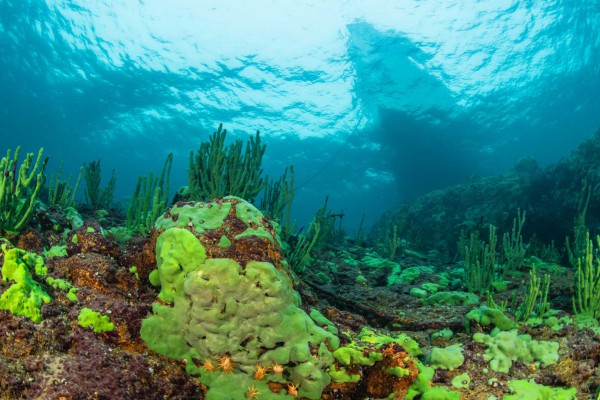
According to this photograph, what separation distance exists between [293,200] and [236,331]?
23.0 meters

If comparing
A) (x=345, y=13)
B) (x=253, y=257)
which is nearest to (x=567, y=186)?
(x=345, y=13)

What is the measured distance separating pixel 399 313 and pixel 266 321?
8.09 ft

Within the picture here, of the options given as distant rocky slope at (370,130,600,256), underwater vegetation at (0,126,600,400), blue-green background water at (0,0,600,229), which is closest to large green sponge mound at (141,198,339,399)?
underwater vegetation at (0,126,600,400)

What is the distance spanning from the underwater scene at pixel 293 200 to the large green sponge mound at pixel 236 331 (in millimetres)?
16

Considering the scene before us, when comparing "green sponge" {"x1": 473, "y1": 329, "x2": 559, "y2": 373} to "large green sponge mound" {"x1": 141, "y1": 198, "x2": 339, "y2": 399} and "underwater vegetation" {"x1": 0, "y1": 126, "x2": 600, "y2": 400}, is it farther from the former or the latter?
"large green sponge mound" {"x1": 141, "y1": 198, "x2": 339, "y2": 399}

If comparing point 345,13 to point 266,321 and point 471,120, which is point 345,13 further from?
point 266,321

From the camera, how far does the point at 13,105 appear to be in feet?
121

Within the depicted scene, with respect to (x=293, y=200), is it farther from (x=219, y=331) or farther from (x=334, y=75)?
(x=219, y=331)

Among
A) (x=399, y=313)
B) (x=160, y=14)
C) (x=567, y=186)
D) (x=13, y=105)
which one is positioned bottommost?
(x=399, y=313)

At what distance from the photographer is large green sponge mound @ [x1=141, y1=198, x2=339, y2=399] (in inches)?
104

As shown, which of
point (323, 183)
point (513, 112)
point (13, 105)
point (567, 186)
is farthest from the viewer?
point (323, 183)

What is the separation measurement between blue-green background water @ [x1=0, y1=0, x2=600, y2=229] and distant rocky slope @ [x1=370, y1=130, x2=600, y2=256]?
6.39 metres

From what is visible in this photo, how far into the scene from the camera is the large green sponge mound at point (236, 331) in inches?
104

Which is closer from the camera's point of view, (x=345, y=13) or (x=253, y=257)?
(x=253, y=257)
